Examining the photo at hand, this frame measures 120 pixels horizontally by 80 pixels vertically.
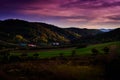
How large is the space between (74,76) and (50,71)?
134cm

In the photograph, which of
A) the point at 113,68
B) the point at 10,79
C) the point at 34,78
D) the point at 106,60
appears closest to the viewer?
the point at 10,79

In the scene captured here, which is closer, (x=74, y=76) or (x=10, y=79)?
(x=10, y=79)

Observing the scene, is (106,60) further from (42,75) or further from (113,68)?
(42,75)

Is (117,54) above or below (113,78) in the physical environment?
above

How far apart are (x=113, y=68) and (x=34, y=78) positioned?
4373 mm

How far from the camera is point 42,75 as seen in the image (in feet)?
43.8

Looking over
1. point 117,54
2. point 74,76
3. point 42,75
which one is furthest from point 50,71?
point 117,54

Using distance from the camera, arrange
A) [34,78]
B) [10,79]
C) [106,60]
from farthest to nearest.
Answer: [106,60], [34,78], [10,79]

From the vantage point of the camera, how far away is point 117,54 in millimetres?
15750

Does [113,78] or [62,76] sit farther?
[113,78]

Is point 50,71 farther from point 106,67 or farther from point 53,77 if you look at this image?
point 106,67

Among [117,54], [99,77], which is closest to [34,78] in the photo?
[99,77]

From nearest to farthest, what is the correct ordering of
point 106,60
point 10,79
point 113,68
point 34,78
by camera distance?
1. point 10,79
2. point 34,78
3. point 113,68
4. point 106,60

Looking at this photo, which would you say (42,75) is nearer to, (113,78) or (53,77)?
(53,77)
